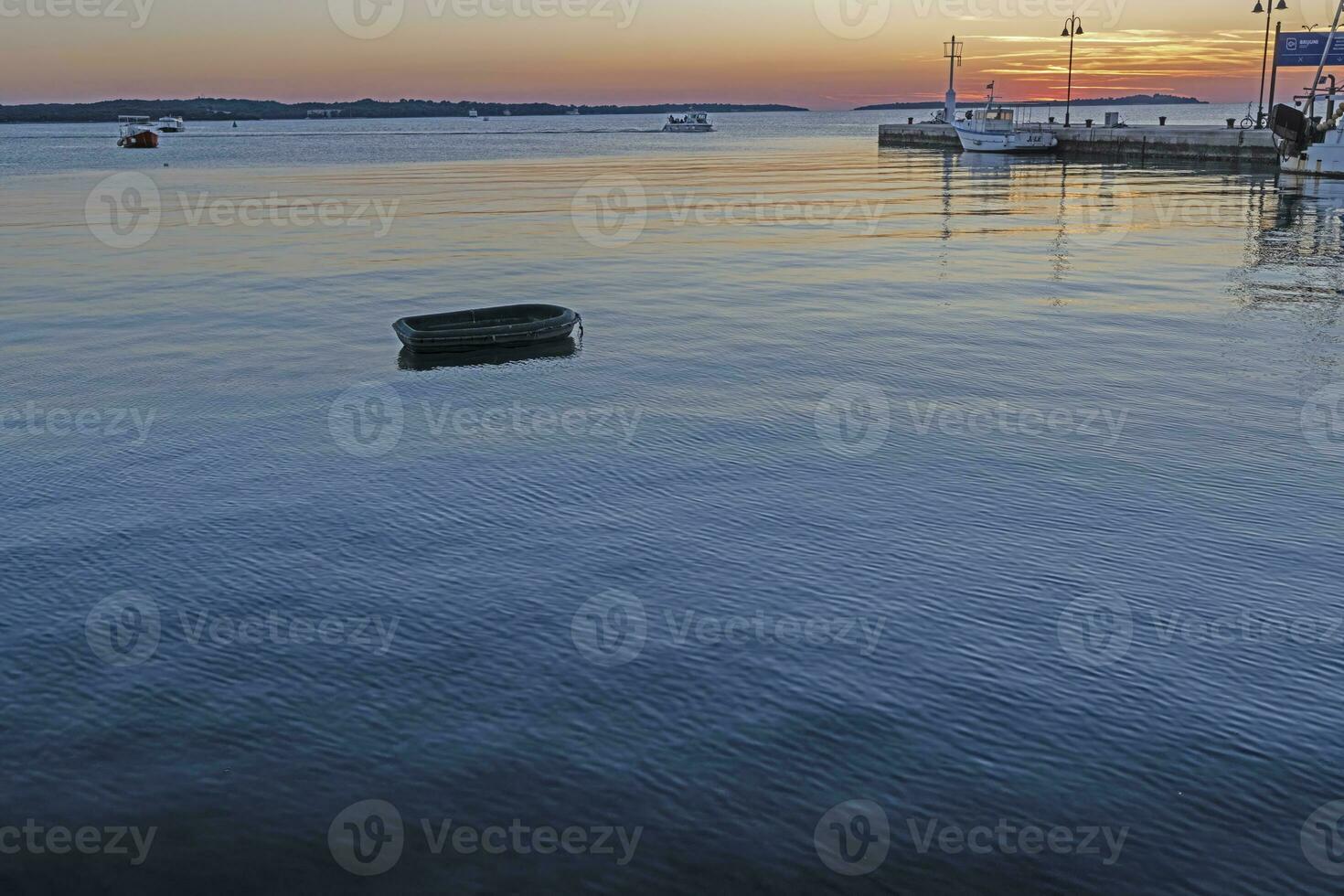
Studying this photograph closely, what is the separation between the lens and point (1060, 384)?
26.5m

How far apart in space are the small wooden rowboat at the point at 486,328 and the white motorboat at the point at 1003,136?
340 feet

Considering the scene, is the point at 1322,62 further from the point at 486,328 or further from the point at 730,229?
the point at 486,328

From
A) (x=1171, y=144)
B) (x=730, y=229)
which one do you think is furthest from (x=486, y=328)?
(x=1171, y=144)

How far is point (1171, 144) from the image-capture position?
110 m

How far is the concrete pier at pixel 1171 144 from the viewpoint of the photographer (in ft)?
320

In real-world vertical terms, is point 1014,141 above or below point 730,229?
above

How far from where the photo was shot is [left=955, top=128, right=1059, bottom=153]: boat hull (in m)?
124

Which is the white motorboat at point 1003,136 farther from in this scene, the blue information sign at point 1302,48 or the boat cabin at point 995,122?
the blue information sign at point 1302,48

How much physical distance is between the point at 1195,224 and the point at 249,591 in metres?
53.6

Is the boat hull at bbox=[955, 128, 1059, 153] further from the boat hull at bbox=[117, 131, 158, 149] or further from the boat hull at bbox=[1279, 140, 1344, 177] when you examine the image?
the boat hull at bbox=[117, 131, 158, 149]

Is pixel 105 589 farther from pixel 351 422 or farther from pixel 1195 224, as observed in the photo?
pixel 1195 224

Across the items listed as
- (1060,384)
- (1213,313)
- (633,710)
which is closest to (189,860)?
(633,710)

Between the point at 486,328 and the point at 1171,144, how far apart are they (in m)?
97.2

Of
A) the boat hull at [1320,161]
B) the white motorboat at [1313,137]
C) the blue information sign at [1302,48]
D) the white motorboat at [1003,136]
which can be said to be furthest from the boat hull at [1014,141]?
the boat hull at [1320,161]
